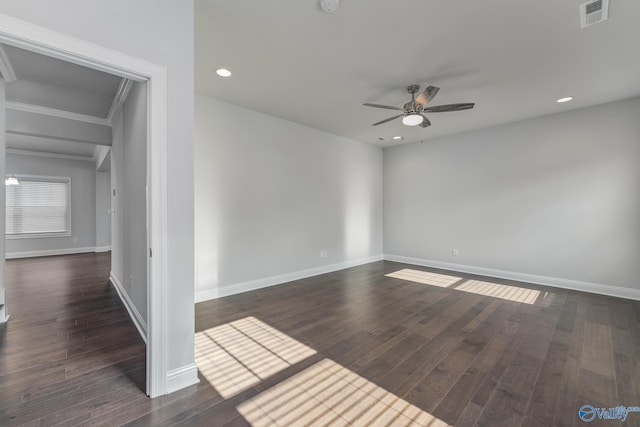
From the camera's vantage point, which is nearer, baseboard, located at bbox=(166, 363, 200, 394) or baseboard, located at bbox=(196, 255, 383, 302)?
baseboard, located at bbox=(166, 363, 200, 394)

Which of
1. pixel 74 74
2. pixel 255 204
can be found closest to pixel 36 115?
pixel 74 74

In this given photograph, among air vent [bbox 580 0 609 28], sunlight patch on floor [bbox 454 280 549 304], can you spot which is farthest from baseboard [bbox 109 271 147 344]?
air vent [bbox 580 0 609 28]

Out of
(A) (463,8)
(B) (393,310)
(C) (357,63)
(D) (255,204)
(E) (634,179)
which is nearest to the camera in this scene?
(A) (463,8)

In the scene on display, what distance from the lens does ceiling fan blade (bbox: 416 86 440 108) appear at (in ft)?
9.19

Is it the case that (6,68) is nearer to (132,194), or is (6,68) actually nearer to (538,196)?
(132,194)

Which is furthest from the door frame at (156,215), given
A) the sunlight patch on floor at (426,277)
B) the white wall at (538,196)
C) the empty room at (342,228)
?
the white wall at (538,196)

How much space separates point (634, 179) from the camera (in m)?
3.70

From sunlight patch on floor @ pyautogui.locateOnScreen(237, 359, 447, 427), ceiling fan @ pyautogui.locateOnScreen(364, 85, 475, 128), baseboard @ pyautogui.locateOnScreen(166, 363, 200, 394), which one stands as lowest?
sunlight patch on floor @ pyautogui.locateOnScreen(237, 359, 447, 427)

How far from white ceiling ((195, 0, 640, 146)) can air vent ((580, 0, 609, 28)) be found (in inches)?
2.0

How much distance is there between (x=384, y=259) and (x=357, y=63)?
15.6 ft

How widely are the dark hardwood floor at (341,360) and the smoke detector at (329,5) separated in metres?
2.76

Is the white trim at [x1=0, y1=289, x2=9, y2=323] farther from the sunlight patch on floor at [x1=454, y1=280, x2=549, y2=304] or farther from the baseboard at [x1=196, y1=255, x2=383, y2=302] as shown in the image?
the sunlight patch on floor at [x1=454, y1=280, x2=549, y2=304]

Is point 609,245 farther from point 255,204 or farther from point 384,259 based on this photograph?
point 255,204

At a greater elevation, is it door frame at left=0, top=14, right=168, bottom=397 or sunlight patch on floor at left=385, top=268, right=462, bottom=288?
door frame at left=0, top=14, right=168, bottom=397
